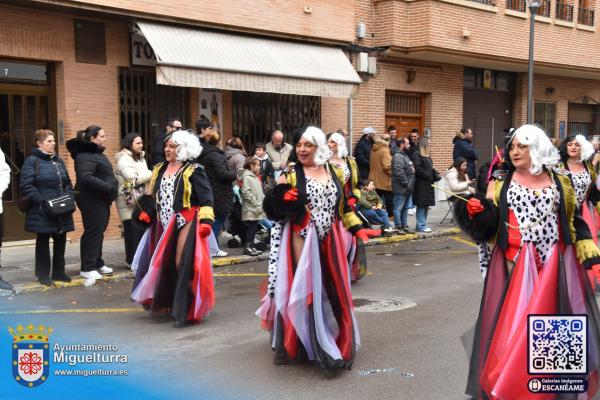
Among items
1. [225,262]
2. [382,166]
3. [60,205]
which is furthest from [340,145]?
[382,166]

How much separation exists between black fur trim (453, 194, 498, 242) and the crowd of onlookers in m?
1.09

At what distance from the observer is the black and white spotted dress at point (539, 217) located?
4664 millimetres

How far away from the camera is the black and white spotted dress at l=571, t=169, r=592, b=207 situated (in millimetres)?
8273

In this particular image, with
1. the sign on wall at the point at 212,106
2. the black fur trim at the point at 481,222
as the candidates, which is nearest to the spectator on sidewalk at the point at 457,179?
the sign on wall at the point at 212,106

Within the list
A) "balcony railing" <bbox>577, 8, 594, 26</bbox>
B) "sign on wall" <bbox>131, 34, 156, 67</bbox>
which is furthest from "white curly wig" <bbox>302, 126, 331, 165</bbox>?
"balcony railing" <bbox>577, 8, 594, 26</bbox>

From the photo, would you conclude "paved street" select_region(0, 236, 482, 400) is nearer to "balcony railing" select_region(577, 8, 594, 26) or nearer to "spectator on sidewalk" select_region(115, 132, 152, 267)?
"spectator on sidewalk" select_region(115, 132, 152, 267)

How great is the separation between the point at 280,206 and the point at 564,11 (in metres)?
19.0

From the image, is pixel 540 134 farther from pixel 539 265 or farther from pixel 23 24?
pixel 23 24

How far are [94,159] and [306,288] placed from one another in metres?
4.59

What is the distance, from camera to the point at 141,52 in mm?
12719

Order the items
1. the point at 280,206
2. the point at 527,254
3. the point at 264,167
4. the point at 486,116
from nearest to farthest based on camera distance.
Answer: the point at 527,254 < the point at 280,206 < the point at 264,167 < the point at 486,116

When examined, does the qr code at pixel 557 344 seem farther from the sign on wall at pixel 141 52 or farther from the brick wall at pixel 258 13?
the sign on wall at pixel 141 52

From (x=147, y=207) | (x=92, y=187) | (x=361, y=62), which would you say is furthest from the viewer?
(x=361, y=62)

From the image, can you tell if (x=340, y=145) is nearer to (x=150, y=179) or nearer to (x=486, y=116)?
(x=150, y=179)
